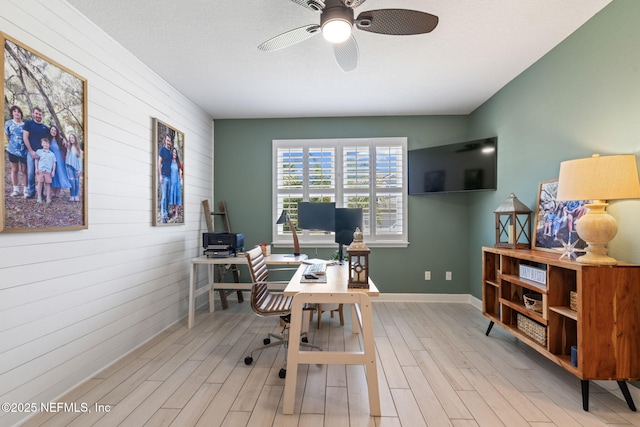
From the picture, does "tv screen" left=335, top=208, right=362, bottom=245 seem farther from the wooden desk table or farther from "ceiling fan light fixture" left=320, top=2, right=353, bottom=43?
"ceiling fan light fixture" left=320, top=2, right=353, bottom=43

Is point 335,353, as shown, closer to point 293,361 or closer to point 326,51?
point 293,361

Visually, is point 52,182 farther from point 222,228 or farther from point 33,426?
point 222,228


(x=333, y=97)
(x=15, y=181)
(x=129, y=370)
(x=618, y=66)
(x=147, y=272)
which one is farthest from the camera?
(x=333, y=97)

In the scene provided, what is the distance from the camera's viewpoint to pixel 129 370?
2445 millimetres

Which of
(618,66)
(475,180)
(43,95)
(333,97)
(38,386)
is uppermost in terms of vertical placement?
(333,97)

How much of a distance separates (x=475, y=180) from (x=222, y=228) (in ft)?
11.5

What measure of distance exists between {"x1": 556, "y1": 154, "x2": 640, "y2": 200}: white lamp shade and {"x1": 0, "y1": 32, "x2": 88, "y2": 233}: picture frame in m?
3.32

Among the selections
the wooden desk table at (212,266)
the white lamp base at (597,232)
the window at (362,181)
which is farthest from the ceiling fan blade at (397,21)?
the window at (362,181)

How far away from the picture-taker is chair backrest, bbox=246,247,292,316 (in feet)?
8.09

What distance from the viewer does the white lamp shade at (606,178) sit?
1.82 meters

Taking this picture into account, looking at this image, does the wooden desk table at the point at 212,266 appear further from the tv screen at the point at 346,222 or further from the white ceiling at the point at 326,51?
the white ceiling at the point at 326,51

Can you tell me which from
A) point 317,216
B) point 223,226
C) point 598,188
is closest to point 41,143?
point 317,216

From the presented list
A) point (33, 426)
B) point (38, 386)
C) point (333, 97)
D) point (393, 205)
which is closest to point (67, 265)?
point (38, 386)

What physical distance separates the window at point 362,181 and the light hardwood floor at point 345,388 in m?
1.59
